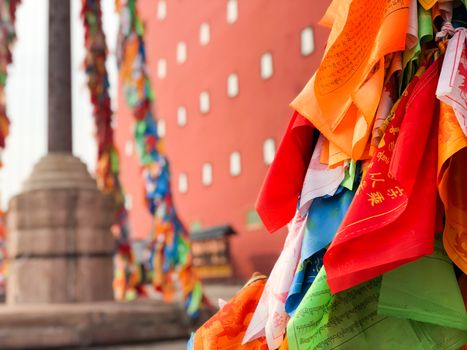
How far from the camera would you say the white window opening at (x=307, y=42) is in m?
9.78

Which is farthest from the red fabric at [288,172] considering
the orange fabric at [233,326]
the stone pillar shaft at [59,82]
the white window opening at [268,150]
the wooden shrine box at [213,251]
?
the wooden shrine box at [213,251]

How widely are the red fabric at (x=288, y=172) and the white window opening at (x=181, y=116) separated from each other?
42.9 ft

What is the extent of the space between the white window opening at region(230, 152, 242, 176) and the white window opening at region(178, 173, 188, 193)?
6.86 ft

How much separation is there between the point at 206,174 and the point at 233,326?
475 inches

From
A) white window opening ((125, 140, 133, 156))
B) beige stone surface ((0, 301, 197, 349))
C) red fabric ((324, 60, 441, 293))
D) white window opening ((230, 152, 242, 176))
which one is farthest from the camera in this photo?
white window opening ((125, 140, 133, 156))

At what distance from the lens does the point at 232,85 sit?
12.8 metres

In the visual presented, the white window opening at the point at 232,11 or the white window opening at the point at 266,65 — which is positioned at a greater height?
the white window opening at the point at 232,11

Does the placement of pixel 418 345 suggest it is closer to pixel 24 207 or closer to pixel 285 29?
pixel 24 207

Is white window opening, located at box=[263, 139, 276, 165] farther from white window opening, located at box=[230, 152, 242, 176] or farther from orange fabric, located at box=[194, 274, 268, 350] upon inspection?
orange fabric, located at box=[194, 274, 268, 350]

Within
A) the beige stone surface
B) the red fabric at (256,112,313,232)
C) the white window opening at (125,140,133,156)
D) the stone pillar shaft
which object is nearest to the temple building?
the white window opening at (125,140,133,156)

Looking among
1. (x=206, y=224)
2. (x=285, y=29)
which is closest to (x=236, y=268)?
(x=206, y=224)

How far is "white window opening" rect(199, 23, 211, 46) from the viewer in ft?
44.5

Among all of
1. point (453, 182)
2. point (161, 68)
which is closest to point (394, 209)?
point (453, 182)

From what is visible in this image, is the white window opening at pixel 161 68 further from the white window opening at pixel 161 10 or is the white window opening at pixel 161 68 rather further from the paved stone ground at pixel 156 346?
the paved stone ground at pixel 156 346
